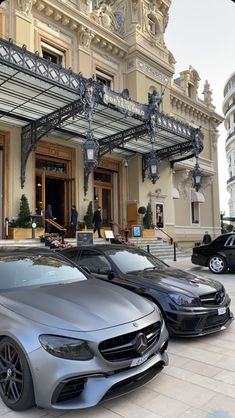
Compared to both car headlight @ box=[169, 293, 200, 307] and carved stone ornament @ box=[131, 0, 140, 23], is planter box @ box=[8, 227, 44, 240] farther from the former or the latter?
carved stone ornament @ box=[131, 0, 140, 23]

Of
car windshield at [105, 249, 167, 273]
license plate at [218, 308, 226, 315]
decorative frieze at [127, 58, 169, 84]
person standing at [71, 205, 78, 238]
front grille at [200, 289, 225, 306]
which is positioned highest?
decorative frieze at [127, 58, 169, 84]

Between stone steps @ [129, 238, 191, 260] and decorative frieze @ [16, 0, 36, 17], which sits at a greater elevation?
decorative frieze @ [16, 0, 36, 17]

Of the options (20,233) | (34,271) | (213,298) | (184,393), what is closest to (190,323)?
(213,298)

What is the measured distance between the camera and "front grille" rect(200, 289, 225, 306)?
540 cm

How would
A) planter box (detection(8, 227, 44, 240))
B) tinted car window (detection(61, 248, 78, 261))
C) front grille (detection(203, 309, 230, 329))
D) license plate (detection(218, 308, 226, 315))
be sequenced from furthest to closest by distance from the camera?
planter box (detection(8, 227, 44, 240))
tinted car window (detection(61, 248, 78, 261))
license plate (detection(218, 308, 226, 315))
front grille (detection(203, 309, 230, 329))

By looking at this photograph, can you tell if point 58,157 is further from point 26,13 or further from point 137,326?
point 137,326

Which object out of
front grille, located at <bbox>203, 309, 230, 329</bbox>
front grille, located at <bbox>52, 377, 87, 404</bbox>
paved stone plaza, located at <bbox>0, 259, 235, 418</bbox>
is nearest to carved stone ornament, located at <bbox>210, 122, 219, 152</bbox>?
front grille, located at <bbox>203, 309, 230, 329</bbox>

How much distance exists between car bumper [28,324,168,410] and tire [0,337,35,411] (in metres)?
0.10

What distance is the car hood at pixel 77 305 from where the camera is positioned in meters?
3.33

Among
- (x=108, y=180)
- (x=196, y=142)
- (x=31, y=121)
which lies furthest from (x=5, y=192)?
(x=196, y=142)

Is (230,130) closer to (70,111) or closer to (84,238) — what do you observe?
(70,111)

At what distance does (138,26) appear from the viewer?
22141 millimetres

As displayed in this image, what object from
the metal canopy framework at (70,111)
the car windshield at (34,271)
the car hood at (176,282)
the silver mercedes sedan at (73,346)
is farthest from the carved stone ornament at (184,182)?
the silver mercedes sedan at (73,346)

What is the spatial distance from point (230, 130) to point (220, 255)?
79.5 metres
